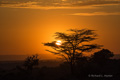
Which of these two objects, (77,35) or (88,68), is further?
(77,35)

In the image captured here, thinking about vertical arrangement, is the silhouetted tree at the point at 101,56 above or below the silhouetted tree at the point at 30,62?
above

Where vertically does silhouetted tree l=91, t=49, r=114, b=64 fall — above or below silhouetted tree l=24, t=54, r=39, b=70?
above

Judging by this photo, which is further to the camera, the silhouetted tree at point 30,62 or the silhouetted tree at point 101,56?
the silhouetted tree at point 101,56

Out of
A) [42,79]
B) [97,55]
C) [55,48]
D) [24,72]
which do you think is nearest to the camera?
[42,79]

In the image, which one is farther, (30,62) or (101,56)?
(101,56)

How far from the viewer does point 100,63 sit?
6725 centimetres

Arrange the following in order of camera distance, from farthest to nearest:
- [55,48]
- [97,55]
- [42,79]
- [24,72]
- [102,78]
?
[97,55], [55,48], [24,72], [42,79], [102,78]

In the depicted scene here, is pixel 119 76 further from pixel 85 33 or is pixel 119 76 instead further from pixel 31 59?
pixel 31 59

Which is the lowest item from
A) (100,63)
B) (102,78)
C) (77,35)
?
(102,78)

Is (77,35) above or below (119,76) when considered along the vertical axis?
above

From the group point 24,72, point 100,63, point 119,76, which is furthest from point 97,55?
point 119,76

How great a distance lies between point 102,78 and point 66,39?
1599 cm

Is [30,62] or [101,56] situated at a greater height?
[101,56]

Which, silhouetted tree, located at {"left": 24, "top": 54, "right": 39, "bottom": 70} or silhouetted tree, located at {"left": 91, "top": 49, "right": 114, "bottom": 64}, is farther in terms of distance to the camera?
silhouetted tree, located at {"left": 91, "top": 49, "right": 114, "bottom": 64}
